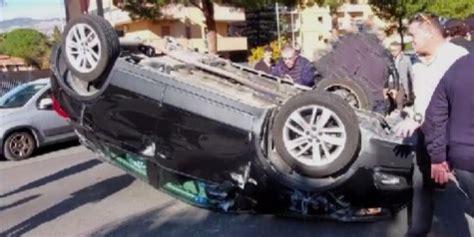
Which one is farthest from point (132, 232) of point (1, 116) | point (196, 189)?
point (1, 116)

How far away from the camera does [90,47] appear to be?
205 inches

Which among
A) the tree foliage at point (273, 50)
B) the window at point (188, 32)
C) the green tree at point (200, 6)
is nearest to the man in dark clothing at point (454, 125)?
the tree foliage at point (273, 50)

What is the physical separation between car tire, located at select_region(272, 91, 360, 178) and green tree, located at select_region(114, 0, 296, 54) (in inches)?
686

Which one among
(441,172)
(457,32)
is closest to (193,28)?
(457,32)

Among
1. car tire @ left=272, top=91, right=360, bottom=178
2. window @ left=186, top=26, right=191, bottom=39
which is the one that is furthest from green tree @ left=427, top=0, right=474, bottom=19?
car tire @ left=272, top=91, right=360, bottom=178

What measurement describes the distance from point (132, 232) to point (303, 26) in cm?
7210

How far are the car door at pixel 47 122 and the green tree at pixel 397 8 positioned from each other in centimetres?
2356

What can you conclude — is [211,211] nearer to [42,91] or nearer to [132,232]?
[132,232]

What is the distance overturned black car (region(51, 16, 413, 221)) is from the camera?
471 centimetres

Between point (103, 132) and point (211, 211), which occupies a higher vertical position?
point (103, 132)

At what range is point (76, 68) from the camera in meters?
5.29

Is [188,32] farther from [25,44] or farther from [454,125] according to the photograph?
[454,125]

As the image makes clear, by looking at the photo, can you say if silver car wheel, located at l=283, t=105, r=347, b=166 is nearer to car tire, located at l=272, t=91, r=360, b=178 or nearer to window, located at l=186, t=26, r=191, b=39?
car tire, located at l=272, t=91, r=360, b=178

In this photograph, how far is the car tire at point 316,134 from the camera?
15.3 ft
